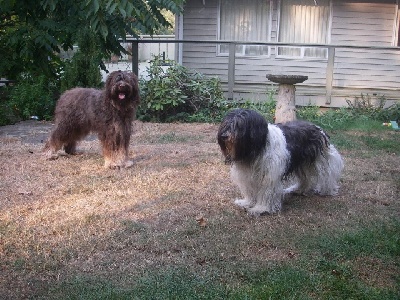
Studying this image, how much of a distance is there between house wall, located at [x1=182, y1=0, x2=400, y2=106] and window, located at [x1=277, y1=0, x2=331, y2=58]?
26cm

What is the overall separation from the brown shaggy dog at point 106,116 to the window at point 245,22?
9.06 m

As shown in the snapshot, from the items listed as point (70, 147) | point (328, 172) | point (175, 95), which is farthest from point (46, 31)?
point (328, 172)

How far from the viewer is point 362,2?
15164 millimetres

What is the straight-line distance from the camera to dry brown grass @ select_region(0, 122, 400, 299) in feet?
13.1

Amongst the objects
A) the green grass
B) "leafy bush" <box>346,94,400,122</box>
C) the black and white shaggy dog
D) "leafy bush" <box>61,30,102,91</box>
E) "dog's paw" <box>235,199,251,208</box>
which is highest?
"leafy bush" <box>61,30,102,91</box>

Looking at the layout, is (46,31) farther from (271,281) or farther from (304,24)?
(271,281)

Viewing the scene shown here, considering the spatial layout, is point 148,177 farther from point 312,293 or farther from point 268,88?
point 268,88

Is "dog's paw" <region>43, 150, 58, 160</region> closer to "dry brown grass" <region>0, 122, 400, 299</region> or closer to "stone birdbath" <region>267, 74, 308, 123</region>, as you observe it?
"dry brown grass" <region>0, 122, 400, 299</region>

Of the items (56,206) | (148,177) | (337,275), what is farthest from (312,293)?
(148,177)

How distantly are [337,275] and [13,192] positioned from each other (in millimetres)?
3838

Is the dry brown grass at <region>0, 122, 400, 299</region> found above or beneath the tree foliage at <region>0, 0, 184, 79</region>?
beneath

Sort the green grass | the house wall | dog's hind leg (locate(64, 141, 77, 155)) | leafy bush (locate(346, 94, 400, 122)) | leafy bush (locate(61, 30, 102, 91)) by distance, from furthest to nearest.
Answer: the house wall → leafy bush (locate(346, 94, 400, 122)) → leafy bush (locate(61, 30, 102, 91)) → dog's hind leg (locate(64, 141, 77, 155)) → the green grass

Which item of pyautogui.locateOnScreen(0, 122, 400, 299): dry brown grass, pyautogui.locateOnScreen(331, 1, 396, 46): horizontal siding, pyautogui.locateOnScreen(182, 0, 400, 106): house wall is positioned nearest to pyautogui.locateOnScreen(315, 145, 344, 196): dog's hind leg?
pyautogui.locateOnScreen(0, 122, 400, 299): dry brown grass

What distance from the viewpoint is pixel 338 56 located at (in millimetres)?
14930
